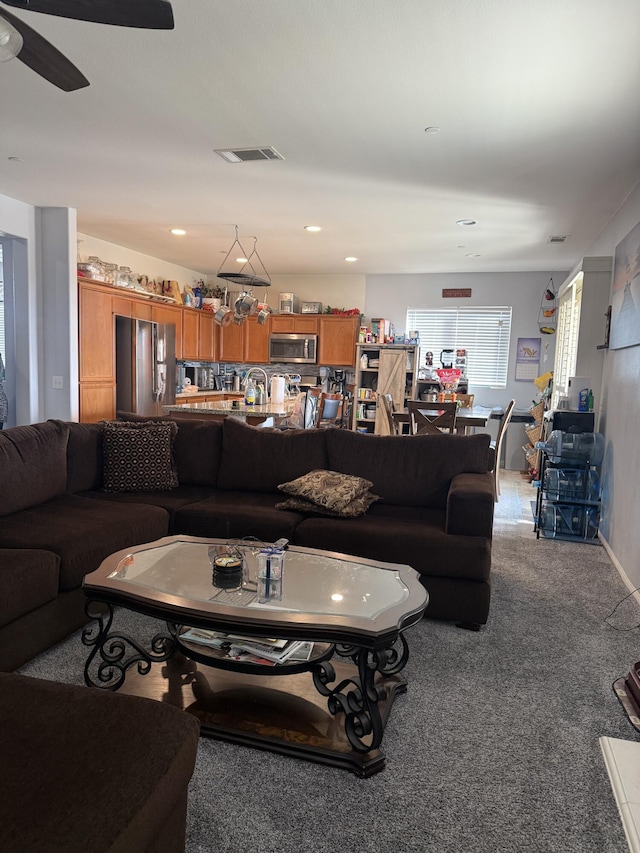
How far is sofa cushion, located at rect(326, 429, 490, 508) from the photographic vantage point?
3.38 metres

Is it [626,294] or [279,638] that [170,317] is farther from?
[279,638]

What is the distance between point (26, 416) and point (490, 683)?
481 cm

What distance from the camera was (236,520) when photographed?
10.1 feet

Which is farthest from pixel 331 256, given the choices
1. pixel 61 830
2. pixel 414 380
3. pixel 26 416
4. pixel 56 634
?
pixel 61 830

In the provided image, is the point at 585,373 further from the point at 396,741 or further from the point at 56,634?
the point at 56,634

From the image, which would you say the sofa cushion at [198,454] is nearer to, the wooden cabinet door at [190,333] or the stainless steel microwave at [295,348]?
the wooden cabinet door at [190,333]

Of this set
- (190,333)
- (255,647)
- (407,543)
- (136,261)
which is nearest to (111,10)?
(255,647)

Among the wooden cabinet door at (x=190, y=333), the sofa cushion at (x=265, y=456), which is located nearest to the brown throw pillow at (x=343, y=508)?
the sofa cushion at (x=265, y=456)

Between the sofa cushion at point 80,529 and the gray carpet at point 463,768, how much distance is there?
0.35 metres

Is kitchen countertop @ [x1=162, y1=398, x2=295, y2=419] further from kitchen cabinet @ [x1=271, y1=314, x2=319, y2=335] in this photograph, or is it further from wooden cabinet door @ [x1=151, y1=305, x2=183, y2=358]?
kitchen cabinet @ [x1=271, y1=314, x2=319, y2=335]

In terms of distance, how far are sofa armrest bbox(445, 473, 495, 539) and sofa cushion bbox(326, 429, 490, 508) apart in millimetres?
490

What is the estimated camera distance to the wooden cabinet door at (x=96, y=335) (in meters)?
5.46

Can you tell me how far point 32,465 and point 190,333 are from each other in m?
4.81

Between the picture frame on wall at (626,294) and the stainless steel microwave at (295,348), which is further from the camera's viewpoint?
the stainless steel microwave at (295,348)
